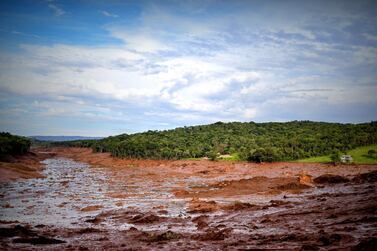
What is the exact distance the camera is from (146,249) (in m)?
16.4

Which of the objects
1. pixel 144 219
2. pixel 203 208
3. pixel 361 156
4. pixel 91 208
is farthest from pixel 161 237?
pixel 361 156

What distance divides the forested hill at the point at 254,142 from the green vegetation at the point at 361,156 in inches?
116

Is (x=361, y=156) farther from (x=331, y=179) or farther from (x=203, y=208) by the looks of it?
(x=203, y=208)

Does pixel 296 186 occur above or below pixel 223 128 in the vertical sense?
below

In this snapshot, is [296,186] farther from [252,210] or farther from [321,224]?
[321,224]

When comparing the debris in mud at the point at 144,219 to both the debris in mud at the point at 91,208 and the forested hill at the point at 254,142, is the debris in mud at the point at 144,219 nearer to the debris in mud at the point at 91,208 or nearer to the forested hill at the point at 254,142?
the debris in mud at the point at 91,208

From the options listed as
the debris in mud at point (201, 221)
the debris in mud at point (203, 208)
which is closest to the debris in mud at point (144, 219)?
the debris in mud at point (201, 221)

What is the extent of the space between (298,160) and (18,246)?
82.2 meters

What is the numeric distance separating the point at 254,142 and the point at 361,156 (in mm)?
36296

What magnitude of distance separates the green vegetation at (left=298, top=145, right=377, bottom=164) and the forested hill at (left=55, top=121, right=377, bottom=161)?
2943 mm

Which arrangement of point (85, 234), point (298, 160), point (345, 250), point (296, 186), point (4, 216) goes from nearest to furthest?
point (345, 250) → point (85, 234) → point (4, 216) → point (296, 186) → point (298, 160)

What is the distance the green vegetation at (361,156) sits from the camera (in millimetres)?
81075

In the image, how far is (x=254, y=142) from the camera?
114 meters

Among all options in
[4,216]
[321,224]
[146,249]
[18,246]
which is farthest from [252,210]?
[4,216]
